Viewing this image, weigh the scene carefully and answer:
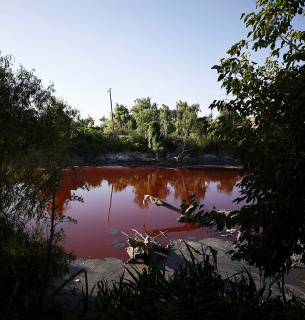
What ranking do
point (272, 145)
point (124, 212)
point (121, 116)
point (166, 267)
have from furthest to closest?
point (121, 116)
point (124, 212)
point (166, 267)
point (272, 145)

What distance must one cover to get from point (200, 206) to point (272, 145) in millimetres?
1445

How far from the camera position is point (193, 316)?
2.80 meters

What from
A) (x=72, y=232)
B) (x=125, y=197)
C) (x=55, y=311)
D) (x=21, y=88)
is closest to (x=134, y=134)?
(x=125, y=197)

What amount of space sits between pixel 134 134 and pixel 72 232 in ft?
105

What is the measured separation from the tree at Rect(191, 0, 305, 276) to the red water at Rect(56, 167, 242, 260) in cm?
375

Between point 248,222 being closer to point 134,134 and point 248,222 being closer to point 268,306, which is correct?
point 268,306

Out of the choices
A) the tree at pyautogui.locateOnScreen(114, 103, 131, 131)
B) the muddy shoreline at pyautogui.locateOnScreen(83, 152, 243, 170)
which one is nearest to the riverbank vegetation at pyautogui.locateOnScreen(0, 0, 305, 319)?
the muddy shoreline at pyautogui.locateOnScreen(83, 152, 243, 170)

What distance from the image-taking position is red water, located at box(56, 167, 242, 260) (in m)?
8.97

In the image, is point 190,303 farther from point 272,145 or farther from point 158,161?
point 158,161

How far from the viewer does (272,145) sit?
8.43ft

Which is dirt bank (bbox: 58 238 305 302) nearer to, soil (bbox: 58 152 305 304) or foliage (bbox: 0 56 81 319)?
soil (bbox: 58 152 305 304)

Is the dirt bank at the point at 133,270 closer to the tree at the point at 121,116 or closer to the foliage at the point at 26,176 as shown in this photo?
the foliage at the point at 26,176

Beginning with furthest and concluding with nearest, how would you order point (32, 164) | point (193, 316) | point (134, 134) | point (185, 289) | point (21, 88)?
point (134, 134)
point (21, 88)
point (32, 164)
point (185, 289)
point (193, 316)

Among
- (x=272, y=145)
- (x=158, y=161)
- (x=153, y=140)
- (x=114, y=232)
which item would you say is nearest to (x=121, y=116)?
(x=158, y=161)
